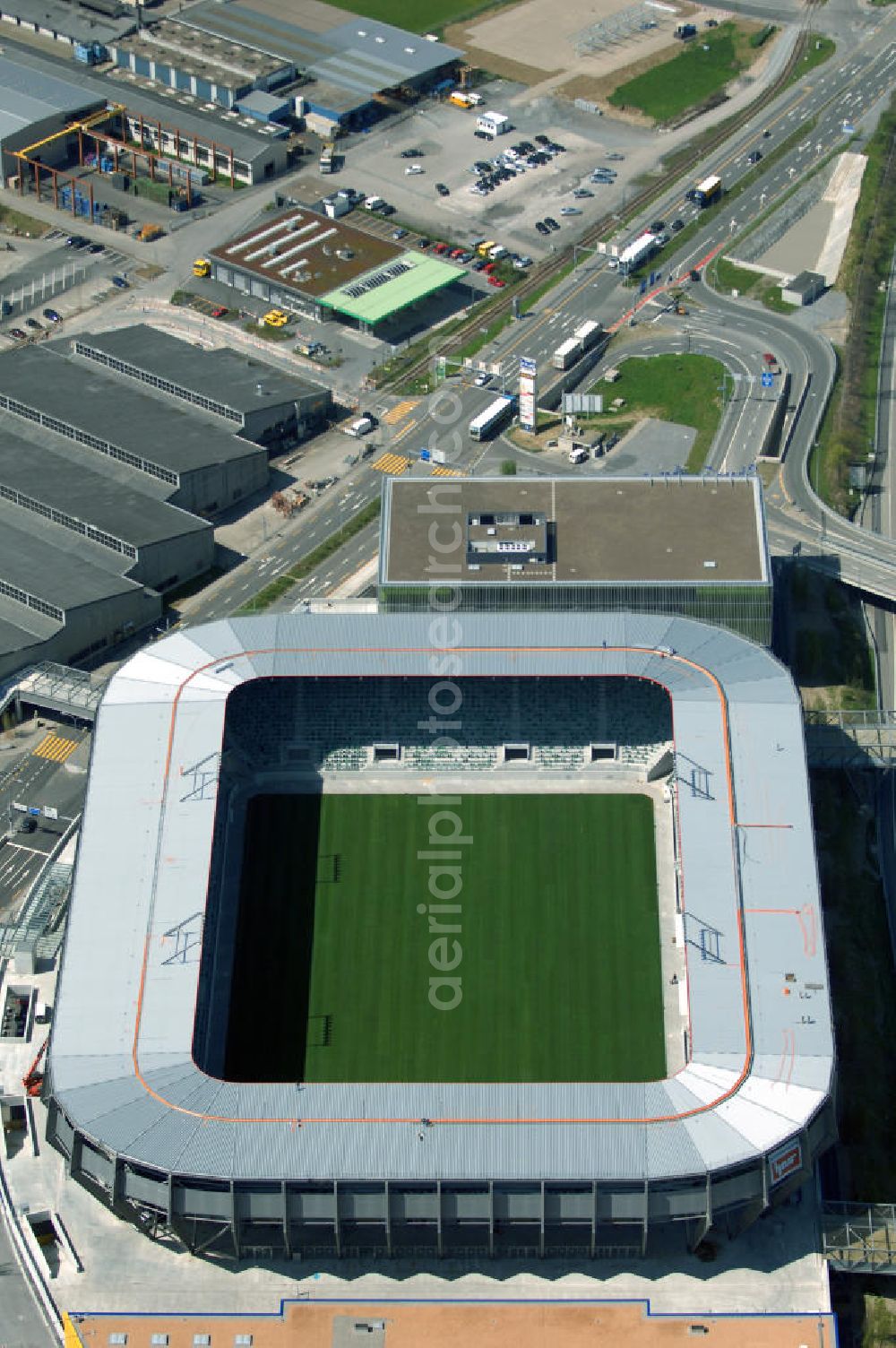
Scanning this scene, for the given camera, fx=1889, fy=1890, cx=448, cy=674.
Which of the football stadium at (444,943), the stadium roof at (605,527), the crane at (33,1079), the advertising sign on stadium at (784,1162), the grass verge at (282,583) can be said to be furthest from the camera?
the grass verge at (282,583)

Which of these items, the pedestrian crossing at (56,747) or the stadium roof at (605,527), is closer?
the pedestrian crossing at (56,747)

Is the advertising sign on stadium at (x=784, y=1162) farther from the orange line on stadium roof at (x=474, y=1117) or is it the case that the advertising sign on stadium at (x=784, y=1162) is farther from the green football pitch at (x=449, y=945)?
the green football pitch at (x=449, y=945)

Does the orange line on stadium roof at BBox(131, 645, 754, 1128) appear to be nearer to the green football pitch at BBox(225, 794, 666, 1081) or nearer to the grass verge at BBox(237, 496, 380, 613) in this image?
the green football pitch at BBox(225, 794, 666, 1081)

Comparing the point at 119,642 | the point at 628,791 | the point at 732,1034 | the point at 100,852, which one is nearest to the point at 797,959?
the point at 732,1034

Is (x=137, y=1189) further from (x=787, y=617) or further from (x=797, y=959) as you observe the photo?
(x=787, y=617)

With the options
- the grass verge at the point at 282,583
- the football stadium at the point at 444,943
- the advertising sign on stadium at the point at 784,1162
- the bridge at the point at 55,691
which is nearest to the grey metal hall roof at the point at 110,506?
the grass verge at the point at 282,583

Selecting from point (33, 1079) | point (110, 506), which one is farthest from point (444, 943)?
point (110, 506)
